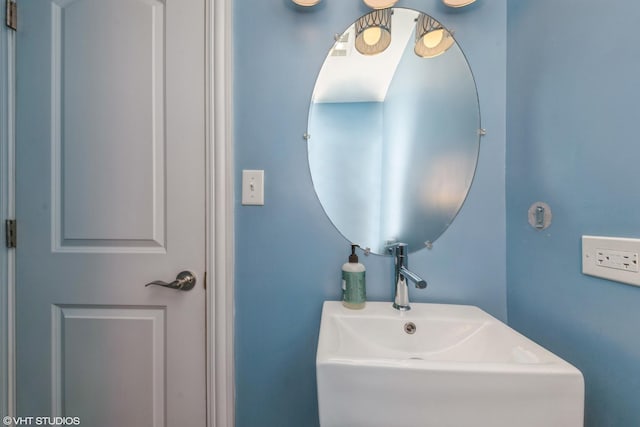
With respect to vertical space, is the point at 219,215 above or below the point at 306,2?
below

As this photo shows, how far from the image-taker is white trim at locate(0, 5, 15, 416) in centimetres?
81

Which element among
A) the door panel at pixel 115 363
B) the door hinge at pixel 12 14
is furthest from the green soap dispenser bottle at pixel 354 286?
the door hinge at pixel 12 14

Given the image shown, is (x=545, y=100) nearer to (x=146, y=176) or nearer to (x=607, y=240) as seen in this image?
(x=607, y=240)

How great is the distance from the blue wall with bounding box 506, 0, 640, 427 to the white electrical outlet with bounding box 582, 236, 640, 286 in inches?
0.7

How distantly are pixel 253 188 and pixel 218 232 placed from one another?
174 millimetres

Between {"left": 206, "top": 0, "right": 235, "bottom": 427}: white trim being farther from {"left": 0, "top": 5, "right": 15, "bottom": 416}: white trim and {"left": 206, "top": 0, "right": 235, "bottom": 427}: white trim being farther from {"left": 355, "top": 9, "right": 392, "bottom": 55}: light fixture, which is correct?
{"left": 0, "top": 5, "right": 15, "bottom": 416}: white trim

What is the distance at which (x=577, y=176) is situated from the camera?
1.83 feet

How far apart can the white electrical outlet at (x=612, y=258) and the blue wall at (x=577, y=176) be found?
0.06 ft

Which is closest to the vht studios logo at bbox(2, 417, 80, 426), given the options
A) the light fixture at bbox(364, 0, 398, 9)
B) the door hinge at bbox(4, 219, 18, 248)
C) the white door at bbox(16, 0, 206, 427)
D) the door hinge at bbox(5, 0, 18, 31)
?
the white door at bbox(16, 0, 206, 427)

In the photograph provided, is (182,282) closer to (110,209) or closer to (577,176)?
(110,209)

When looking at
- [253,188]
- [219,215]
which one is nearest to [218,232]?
[219,215]

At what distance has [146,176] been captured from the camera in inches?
31.4

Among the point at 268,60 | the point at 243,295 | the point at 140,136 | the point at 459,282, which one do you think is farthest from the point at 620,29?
the point at 140,136

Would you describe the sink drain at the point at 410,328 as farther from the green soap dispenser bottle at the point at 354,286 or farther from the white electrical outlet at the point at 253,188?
the white electrical outlet at the point at 253,188
